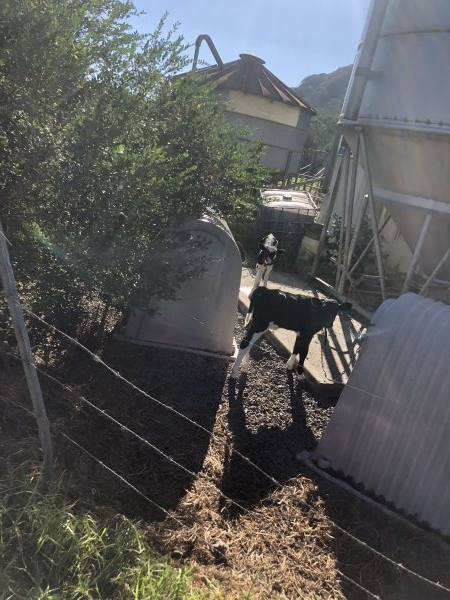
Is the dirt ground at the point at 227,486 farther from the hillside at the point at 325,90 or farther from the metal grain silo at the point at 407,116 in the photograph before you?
the hillside at the point at 325,90

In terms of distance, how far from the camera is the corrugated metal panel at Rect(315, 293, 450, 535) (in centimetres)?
337

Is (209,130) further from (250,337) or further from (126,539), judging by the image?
(126,539)

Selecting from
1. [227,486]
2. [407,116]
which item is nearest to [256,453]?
[227,486]

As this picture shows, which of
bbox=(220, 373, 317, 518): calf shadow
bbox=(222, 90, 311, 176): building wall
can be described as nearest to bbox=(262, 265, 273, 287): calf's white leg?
bbox=(220, 373, 317, 518): calf shadow

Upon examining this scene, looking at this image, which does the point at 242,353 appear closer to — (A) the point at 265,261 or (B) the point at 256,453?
(B) the point at 256,453

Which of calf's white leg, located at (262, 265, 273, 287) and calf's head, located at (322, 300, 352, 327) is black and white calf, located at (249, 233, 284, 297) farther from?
calf's head, located at (322, 300, 352, 327)

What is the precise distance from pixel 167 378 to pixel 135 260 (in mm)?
1384

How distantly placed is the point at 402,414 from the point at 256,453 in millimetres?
1236

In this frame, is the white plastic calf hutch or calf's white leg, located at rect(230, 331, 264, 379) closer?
calf's white leg, located at rect(230, 331, 264, 379)

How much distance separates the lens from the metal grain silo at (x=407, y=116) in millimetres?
4566

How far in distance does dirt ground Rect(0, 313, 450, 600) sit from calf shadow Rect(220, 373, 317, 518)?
0.01 meters

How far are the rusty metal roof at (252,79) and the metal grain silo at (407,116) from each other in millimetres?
16227

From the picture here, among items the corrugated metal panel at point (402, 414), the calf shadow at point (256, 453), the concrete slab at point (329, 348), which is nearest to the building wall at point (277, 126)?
the concrete slab at point (329, 348)

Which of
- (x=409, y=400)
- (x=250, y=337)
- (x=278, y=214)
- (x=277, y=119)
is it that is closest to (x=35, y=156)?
(x=250, y=337)
